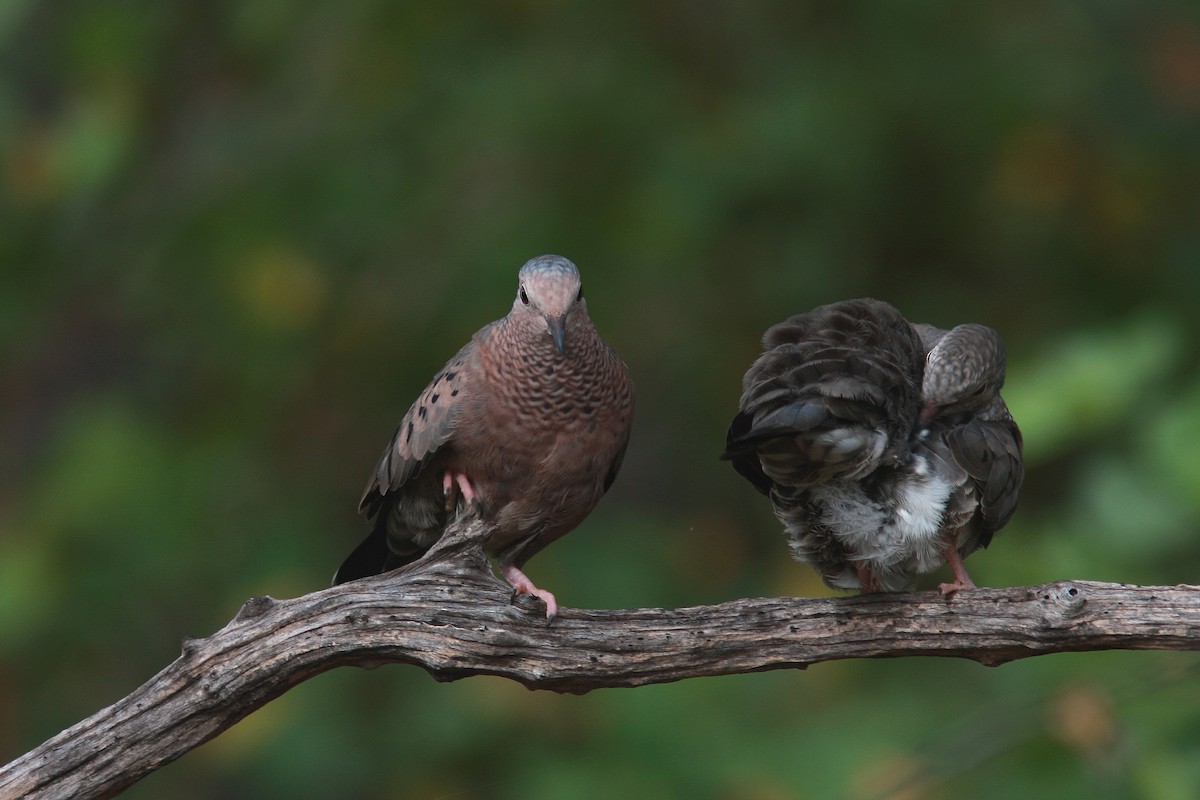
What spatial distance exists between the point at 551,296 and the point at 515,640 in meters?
1.23

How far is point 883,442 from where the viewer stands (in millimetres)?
3473

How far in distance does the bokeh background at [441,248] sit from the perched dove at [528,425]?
8.78 feet

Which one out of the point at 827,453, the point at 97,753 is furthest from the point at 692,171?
the point at 97,753

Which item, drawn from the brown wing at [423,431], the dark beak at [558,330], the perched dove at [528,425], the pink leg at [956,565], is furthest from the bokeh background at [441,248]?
the pink leg at [956,565]

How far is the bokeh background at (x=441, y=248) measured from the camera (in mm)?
7211

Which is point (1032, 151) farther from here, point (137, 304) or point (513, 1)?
point (137, 304)

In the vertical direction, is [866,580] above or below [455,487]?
below

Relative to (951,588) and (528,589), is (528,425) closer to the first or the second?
(528,589)

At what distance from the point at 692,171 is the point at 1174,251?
2.73 meters

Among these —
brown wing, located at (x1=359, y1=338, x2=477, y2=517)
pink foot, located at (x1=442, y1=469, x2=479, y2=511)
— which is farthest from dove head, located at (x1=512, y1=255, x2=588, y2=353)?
pink foot, located at (x1=442, y1=469, x2=479, y2=511)

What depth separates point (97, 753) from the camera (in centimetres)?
332

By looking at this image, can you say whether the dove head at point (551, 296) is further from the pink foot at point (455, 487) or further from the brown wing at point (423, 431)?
the pink foot at point (455, 487)

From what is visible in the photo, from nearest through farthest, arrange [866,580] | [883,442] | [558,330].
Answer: [883,442]
[866,580]
[558,330]

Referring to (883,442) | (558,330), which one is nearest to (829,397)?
(883,442)
